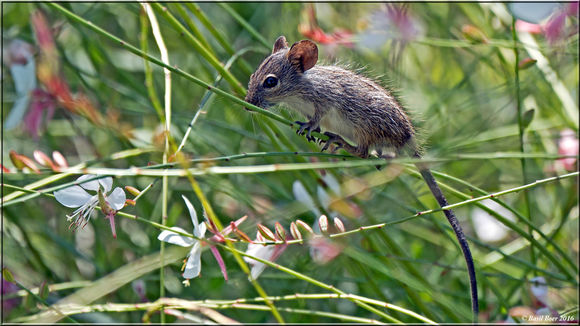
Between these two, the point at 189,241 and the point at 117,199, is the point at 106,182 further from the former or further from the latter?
the point at 189,241

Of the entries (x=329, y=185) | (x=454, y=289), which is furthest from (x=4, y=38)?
(x=454, y=289)

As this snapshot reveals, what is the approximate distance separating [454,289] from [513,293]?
317 mm

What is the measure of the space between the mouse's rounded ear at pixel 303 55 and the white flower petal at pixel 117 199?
711mm

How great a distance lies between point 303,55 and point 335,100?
0.57ft

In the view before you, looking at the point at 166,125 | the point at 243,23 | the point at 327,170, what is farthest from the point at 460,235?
the point at 243,23

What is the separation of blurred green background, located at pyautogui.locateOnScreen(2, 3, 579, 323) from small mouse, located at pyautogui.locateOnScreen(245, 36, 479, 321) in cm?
11

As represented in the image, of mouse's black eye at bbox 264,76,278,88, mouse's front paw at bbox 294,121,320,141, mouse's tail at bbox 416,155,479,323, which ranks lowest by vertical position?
mouse's tail at bbox 416,155,479,323

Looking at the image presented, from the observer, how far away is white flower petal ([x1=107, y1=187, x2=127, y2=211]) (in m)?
1.30

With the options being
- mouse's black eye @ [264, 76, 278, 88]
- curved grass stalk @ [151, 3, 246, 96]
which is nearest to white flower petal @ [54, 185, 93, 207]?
curved grass stalk @ [151, 3, 246, 96]

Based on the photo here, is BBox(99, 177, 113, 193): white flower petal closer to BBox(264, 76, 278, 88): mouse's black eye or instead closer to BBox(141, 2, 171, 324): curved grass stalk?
BBox(141, 2, 171, 324): curved grass stalk

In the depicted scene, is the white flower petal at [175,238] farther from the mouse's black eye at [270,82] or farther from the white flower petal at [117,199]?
the mouse's black eye at [270,82]

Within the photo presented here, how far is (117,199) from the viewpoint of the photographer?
4.29ft

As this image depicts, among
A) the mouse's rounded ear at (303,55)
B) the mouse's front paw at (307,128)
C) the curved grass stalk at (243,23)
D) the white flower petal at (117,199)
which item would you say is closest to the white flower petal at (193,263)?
the white flower petal at (117,199)

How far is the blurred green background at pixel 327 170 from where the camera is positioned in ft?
6.23
